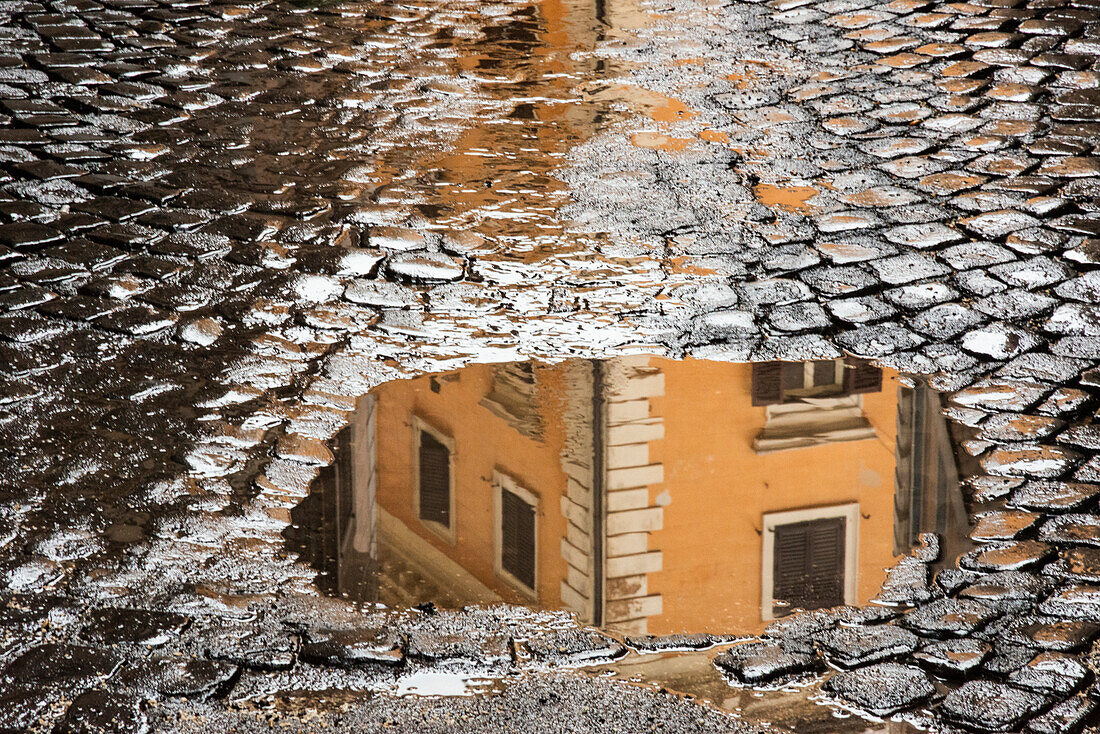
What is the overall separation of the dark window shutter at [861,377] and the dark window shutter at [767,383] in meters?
0.26

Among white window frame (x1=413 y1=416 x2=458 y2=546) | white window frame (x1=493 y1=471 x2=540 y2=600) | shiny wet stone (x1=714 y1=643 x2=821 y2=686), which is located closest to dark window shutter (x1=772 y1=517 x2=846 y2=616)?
shiny wet stone (x1=714 y1=643 x2=821 y2=686)

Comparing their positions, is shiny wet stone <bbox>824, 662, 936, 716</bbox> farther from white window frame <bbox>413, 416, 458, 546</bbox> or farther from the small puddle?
white window frame <bbox>413, 416, 458, 546</bbox>

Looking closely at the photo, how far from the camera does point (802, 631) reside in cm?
370

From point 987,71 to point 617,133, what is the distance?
103 inches

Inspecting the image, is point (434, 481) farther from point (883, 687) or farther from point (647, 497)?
point (883, 687)

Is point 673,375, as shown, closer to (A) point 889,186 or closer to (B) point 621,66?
(A) point 889,186

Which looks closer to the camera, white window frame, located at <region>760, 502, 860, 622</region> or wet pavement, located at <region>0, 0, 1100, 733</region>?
wet pavement, located at <region>0, 0, 1100, 733</region>

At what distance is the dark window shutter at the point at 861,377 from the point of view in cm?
489

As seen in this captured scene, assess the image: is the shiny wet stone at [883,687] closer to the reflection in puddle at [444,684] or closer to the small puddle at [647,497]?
the small puddle at [647,497]

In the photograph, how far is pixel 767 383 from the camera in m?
4.93

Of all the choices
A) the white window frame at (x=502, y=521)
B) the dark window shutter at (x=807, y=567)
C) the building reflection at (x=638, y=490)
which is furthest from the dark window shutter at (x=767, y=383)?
the white window frame at (x=502, y=521)

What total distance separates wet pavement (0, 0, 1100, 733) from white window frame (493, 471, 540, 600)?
0.6 inches

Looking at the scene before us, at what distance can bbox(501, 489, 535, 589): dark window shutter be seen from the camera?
3959mm

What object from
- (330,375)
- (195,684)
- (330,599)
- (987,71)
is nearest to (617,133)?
(987,71)
